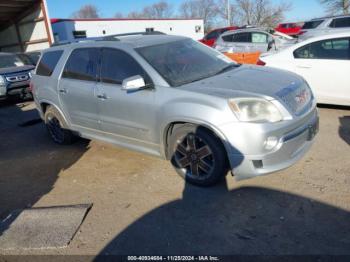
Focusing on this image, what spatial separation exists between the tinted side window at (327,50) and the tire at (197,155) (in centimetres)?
375

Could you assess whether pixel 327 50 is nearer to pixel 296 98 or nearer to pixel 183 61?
pixel 296 98

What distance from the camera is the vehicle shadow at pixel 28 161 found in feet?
14.3

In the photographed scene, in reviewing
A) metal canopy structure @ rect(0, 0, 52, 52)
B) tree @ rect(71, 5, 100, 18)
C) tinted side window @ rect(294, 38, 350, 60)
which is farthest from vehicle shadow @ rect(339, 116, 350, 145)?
tree @ rect(71, 5, 100, 18)

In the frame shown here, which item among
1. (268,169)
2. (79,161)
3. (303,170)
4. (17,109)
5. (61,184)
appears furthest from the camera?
(17,109)

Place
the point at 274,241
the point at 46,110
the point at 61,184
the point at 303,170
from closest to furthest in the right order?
1. the point at 274,241
2. the point at 303,170
3. the point at 61,184
4. the point at 46,110

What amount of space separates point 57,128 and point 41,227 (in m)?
2.83

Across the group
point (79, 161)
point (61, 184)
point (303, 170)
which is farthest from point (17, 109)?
point (303, 170)

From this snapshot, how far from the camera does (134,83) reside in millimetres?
3854

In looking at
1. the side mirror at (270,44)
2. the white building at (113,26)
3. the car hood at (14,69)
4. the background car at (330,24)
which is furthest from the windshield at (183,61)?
the white building at (113,26)

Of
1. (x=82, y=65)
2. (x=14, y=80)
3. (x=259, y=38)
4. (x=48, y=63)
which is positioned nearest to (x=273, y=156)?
(x=82, y=65)

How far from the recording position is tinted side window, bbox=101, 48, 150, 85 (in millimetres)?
4227

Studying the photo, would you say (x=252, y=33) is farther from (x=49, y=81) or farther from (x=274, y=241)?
(x=274, y=241)

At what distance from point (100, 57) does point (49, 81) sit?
1.46 metres

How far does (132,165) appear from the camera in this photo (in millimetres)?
4902
